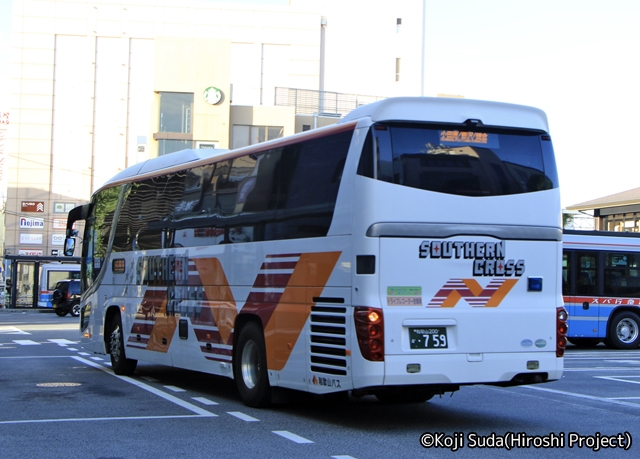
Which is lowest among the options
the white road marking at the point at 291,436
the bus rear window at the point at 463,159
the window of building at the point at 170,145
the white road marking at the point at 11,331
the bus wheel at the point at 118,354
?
the white road marking at the point at 11,331

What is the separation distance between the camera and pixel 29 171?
248 feet

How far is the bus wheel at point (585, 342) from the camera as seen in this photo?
25500 mm

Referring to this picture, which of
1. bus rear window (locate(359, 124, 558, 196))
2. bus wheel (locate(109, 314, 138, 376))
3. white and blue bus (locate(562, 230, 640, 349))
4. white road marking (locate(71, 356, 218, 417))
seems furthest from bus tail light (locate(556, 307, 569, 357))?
white and blue bus (locate(562, 230, 640, 349))

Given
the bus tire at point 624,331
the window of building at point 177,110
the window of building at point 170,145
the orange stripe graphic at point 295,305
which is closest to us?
the orange stripe graphic at point 295,305

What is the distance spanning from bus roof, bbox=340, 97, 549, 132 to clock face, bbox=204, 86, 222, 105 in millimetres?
49681

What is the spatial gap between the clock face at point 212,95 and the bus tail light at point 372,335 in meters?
50.8

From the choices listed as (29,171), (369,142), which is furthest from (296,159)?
(29,171)

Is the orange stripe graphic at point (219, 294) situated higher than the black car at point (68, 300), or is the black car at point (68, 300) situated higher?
the orange stripe graphic at point (219, 294)

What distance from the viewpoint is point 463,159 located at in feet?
33.1

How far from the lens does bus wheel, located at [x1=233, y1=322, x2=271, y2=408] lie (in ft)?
37.8

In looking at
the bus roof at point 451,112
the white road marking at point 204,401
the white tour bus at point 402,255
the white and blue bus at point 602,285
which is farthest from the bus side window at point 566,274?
the bus roof at point 451,112

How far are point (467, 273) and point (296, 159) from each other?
102 inches

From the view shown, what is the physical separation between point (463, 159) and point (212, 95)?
1984 inches

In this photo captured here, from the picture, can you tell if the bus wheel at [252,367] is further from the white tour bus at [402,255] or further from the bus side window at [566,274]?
the bus side window at [566,274]
